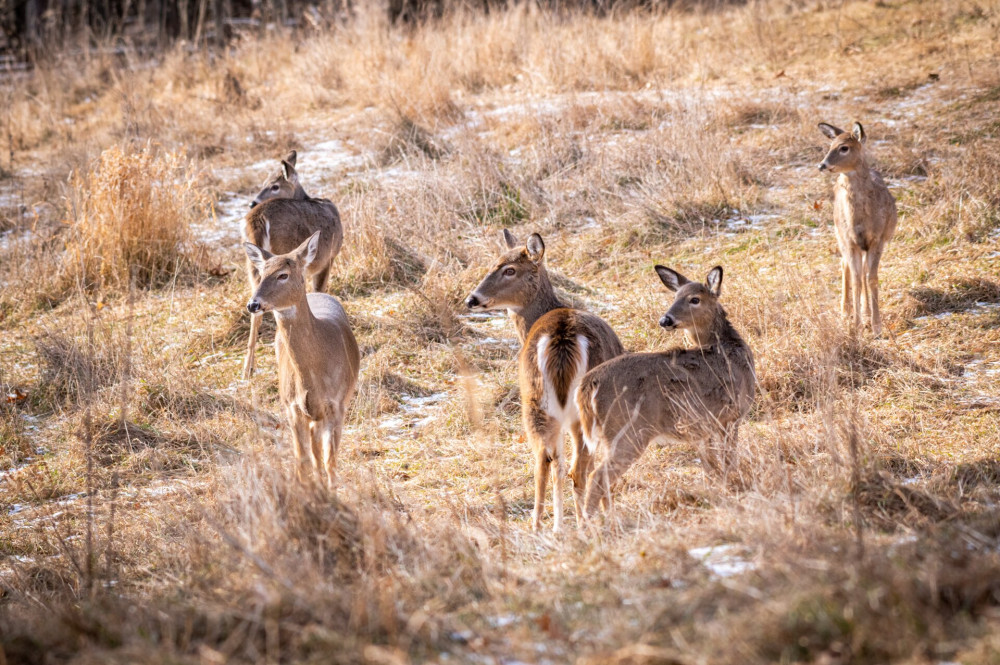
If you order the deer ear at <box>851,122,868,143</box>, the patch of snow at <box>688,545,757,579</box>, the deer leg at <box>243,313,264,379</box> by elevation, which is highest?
the deer ear at <box>851,122,868,143</box>

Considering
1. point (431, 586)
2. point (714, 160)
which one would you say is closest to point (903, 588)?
point (431, 586)

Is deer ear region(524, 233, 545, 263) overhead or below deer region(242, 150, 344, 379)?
overhead

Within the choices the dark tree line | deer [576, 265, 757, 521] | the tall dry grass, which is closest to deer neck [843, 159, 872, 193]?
Answer: deer [576, 265, 757, 521]

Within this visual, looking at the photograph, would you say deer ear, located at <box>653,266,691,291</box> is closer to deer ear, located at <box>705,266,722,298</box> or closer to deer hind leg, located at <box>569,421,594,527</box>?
deer ear, located at <box>705,266,722,298</box>

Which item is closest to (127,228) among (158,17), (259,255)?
(259,255)

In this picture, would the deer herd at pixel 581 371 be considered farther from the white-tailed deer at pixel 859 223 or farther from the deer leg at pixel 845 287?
the deer leg at pixel 845 287

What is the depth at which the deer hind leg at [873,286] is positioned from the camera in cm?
713

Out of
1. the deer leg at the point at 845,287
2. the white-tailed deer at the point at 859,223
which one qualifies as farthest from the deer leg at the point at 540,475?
the deer leg at the point at 845,287

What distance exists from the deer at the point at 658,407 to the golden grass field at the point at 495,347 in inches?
9.1

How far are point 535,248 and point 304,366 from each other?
5.40 ft

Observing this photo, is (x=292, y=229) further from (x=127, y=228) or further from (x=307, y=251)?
(x=307, y=251)

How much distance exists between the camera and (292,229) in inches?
342

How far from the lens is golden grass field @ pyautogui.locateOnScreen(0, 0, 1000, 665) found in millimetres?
3463

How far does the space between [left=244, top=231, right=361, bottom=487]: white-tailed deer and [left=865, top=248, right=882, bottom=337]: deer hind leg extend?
12.3 feet
